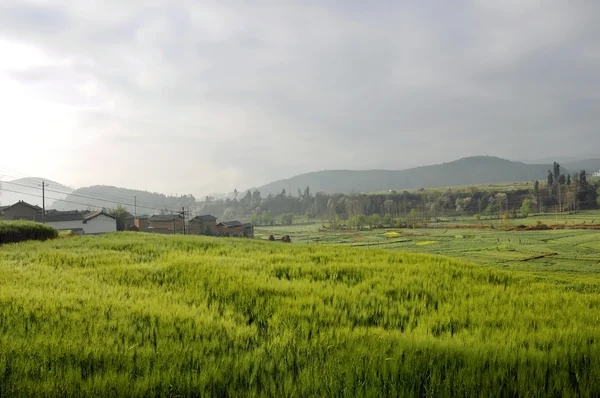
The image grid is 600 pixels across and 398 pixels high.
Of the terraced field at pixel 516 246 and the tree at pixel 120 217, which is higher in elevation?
the tree at pixel 120 217

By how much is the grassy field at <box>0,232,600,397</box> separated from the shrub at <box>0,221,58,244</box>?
14.8 meters

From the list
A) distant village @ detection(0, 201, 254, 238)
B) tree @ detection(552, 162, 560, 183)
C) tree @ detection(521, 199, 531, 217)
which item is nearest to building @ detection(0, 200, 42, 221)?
distant village @ detection(0, 201, 254, 238)

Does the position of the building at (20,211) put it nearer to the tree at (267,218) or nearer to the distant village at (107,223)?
the distant village at (107,223)

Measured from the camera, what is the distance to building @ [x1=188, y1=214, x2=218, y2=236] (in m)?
60.6

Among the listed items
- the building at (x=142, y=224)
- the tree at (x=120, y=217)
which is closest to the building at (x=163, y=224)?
the building at (x=142, y=224)

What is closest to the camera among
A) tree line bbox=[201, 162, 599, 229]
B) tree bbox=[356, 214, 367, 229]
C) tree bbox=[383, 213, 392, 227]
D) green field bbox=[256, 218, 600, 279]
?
green field bbox=[256, 218, 600, 279]

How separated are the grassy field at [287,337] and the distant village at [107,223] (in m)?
48.2

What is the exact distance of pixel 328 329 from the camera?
468 centimetres

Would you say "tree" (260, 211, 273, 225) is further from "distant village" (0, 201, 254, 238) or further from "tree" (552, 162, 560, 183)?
"tree" (552, 162, 560, 183)

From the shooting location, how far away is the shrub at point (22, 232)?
63.9 feet

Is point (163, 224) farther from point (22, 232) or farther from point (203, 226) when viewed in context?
point (22, 232)

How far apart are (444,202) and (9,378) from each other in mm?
51849

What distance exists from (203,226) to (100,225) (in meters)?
16.2

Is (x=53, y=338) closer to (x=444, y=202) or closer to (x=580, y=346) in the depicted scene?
(x=580, y=346)
